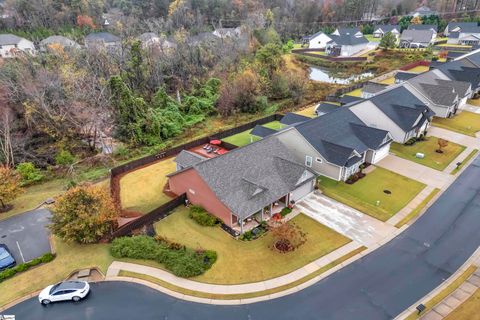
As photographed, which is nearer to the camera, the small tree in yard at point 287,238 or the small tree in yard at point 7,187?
the small tree in yard at point 287,238

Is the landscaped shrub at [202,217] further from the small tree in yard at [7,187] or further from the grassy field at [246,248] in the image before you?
the small tree in yard at [7,187]

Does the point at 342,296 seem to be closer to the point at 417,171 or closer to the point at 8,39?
the point at 417,171

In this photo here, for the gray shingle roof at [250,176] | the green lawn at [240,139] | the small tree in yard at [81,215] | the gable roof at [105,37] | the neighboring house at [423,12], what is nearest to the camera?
the small tree in yard at [81,215]

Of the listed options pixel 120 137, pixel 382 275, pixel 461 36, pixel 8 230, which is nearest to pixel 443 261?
pixel 382 275

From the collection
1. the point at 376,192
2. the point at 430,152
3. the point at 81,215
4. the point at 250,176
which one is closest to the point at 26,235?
the point at 81,215

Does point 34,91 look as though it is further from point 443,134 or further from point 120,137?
point 443,134

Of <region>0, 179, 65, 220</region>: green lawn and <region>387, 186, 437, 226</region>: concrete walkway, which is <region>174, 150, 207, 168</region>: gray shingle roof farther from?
<region>387, 186, 437, 226</region>: concrete walkway

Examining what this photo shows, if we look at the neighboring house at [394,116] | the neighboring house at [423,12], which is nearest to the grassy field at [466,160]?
the neighboring house at [394,116]
